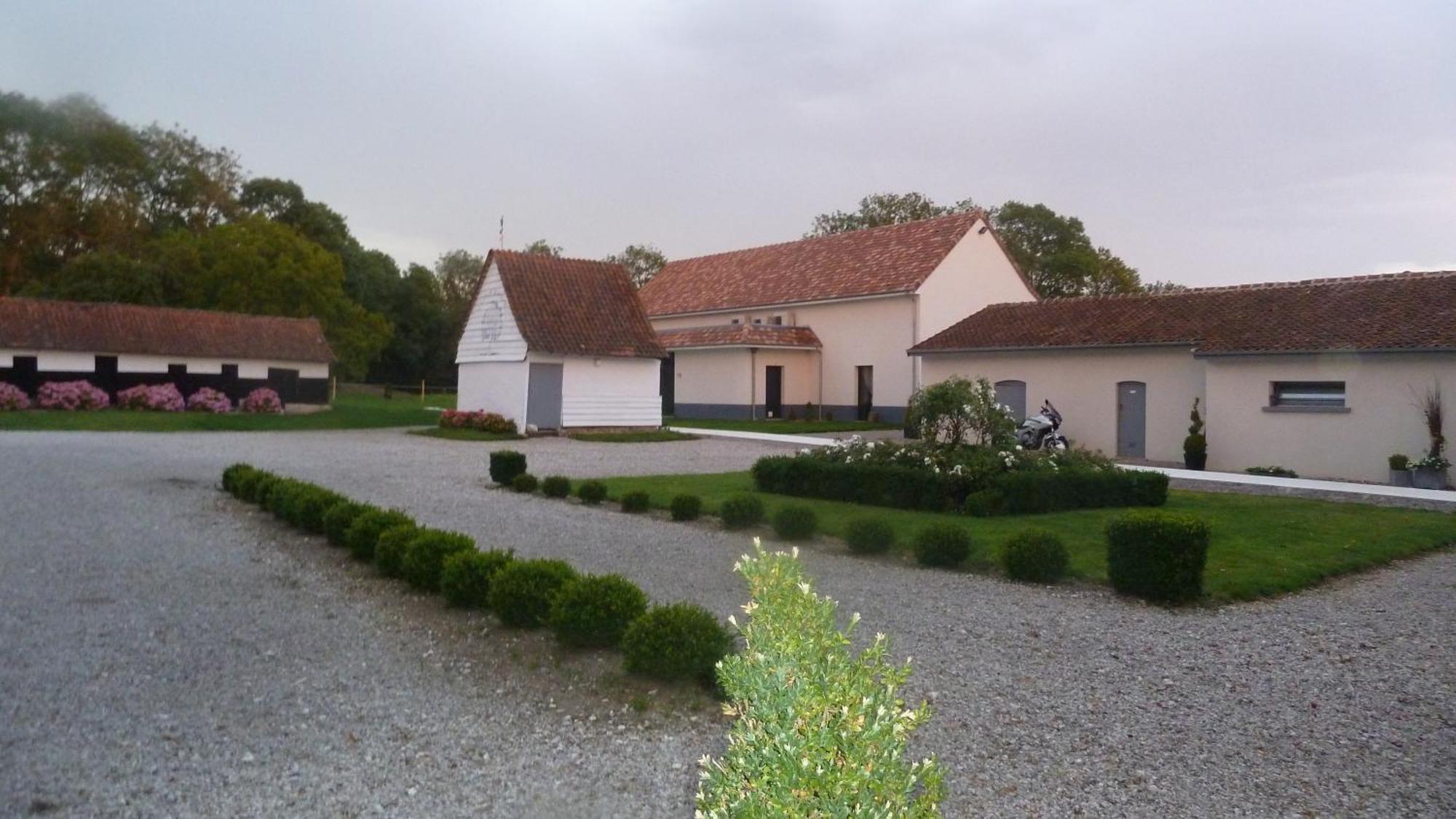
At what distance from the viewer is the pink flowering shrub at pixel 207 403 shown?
39219 mm

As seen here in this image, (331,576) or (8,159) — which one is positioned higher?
(8,159)

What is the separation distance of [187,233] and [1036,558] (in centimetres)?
5613

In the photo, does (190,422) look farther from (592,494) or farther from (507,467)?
(592,494)

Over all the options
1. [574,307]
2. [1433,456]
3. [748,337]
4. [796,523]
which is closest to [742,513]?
[796,523]

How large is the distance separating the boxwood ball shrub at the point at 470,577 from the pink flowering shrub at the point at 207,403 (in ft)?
114

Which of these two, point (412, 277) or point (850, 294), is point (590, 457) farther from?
point (412, 277)

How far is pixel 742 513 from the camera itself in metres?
13.4

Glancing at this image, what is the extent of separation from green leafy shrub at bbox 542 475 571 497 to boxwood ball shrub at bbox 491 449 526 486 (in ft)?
4.22

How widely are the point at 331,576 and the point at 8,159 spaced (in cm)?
4488

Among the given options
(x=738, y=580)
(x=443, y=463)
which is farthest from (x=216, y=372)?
(x=738, y=580)

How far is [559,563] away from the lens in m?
8.23

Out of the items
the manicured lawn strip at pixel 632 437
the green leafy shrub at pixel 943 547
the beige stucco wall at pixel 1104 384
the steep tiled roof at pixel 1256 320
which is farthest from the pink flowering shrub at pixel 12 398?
the green leafy shrub at pixel 943 547

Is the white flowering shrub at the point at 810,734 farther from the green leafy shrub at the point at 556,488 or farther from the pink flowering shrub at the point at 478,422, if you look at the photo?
the pink flowering shrub at the point at 478,422

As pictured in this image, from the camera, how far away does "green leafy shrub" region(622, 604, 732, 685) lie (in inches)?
256
